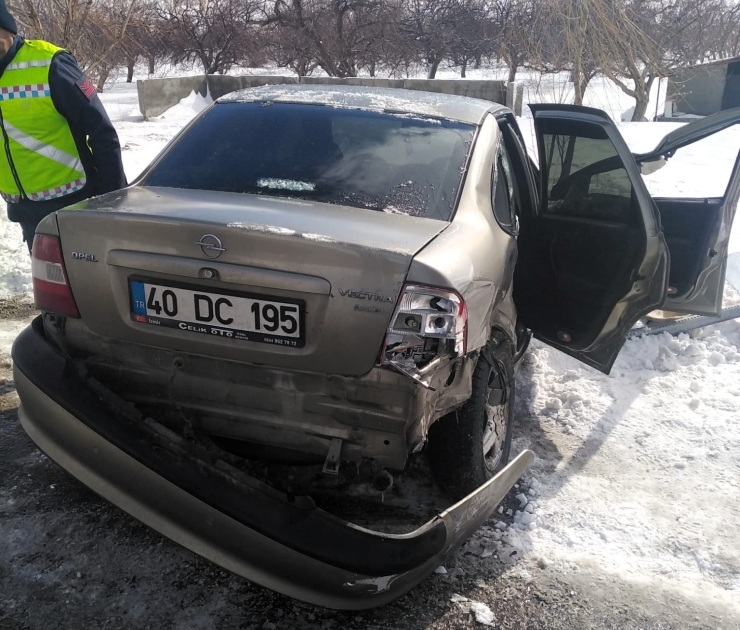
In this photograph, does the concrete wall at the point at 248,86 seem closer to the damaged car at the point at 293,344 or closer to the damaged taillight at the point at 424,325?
the damaged car at the point at 293,344

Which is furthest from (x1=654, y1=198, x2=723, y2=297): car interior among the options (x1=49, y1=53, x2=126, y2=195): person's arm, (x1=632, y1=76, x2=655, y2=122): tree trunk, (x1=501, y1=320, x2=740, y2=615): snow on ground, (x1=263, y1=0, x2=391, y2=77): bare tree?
(x1=263, y1=0, x2=391, y2=77): bare tree

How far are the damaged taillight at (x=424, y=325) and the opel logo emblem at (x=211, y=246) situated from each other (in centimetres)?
59

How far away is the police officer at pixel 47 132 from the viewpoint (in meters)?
3.43

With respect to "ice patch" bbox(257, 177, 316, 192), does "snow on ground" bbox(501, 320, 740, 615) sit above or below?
below

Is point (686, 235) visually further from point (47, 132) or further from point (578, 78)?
point (578, 78)

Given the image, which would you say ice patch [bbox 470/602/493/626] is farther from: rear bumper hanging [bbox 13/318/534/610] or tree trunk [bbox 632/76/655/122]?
tree trunk [bbox 632/76/655/122]

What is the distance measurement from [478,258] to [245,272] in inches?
33.6

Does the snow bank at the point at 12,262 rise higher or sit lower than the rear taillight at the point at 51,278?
lower

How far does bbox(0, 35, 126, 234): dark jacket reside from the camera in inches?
135

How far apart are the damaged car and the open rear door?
1800 millimetres

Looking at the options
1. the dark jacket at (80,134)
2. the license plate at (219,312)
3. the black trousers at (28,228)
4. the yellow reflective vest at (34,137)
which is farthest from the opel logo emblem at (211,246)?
the black trousers at (28,228)

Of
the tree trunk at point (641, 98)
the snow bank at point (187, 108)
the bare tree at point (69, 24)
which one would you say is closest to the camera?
the bare tree at point (69, 24)

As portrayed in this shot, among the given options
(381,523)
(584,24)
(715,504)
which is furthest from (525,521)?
(584,24)

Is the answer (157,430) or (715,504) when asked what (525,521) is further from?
(157,430)
